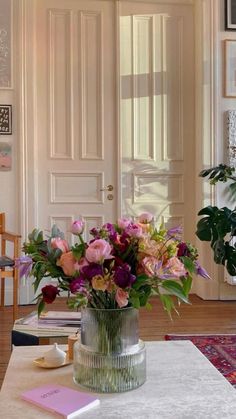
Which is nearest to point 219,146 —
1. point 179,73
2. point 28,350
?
point 179,73

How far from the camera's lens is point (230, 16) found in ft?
13.5

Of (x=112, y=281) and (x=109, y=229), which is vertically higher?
(x=109, y=229)

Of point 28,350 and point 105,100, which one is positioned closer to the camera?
point 28,350

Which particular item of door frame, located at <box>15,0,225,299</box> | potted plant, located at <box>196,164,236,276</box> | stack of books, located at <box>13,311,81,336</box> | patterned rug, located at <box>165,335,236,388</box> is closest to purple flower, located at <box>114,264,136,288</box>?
stack of books, located at <box>13,311,81,336</box>

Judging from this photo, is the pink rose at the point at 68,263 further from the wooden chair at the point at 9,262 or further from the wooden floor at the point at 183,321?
the wooden chair at the point at 9,262

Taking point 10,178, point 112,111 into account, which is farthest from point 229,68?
point 10,178

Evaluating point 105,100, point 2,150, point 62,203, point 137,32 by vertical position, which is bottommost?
point 62,203

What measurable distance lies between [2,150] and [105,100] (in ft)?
3.41

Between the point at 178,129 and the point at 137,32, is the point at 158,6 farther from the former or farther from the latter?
the point at 178,129

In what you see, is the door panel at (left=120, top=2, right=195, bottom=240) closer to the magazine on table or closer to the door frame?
the door frame

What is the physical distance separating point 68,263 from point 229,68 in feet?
11.4

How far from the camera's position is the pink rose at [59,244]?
1.17 m

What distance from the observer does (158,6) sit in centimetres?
427

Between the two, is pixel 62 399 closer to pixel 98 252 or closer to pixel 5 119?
pixel 98 252
